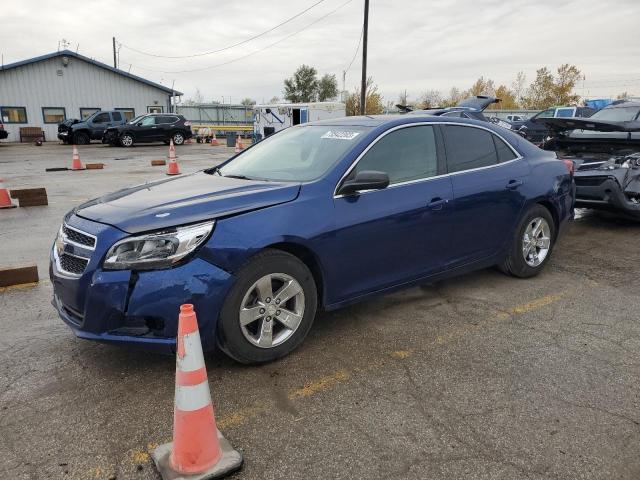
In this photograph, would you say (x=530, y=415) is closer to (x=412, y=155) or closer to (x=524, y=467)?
(x=524, y=467)

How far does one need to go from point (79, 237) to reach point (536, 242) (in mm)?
4182

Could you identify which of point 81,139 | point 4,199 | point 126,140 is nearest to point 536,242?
point 4,199

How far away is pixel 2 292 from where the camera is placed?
4.77m

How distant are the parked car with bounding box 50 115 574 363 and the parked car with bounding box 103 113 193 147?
24.7 metres

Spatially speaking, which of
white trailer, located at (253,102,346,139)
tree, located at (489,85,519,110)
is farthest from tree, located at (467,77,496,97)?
white trailer, located at (253,102,346,139)

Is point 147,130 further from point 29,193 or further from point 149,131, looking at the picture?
point 29,193

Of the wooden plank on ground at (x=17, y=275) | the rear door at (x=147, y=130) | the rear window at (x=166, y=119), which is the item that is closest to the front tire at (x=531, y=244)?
the wooden plank on ground at (x=17, y=275)

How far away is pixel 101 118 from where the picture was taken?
Result: 93.9 ft

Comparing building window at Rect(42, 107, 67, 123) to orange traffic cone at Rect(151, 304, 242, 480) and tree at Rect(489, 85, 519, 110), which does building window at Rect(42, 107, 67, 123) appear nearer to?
orange traffic cone at Rect(151, 304, 242, 480)

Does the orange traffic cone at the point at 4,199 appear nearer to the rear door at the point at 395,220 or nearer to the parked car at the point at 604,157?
the rear door at the point at 395,220

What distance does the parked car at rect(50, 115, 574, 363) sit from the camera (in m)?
3.02

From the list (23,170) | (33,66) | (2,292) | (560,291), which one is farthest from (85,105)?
(560,291)

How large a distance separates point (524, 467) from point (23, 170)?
17.5 meters

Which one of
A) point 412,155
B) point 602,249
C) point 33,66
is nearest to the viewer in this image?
point 412,155
